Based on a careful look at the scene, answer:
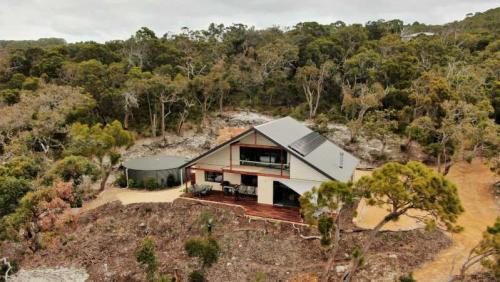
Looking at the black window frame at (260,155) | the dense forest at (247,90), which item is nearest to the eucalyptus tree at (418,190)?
the black window frame at (260,155)

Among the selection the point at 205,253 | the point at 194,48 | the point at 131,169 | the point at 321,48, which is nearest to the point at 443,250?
the point at 205,253

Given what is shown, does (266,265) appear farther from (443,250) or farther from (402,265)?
(443,250)

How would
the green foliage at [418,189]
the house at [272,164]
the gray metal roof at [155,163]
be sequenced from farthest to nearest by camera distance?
the gray metal roof at [155,163]
the house at [272,164]
the green foliage at [418,189]

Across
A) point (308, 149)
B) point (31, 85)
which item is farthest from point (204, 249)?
point (31, 85)

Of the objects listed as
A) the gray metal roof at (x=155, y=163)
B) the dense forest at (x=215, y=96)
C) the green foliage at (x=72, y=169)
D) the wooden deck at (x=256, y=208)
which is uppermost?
the dense forest at (x=215, y=96)

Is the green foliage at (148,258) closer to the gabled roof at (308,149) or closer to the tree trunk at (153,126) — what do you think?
the gabled roof at (308,149)

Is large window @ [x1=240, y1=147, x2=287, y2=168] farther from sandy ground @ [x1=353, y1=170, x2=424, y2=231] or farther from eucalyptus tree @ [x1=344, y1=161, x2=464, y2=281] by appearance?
eucalyptus tree @ [x1=344, y1=161, x2=464, y2=281]
